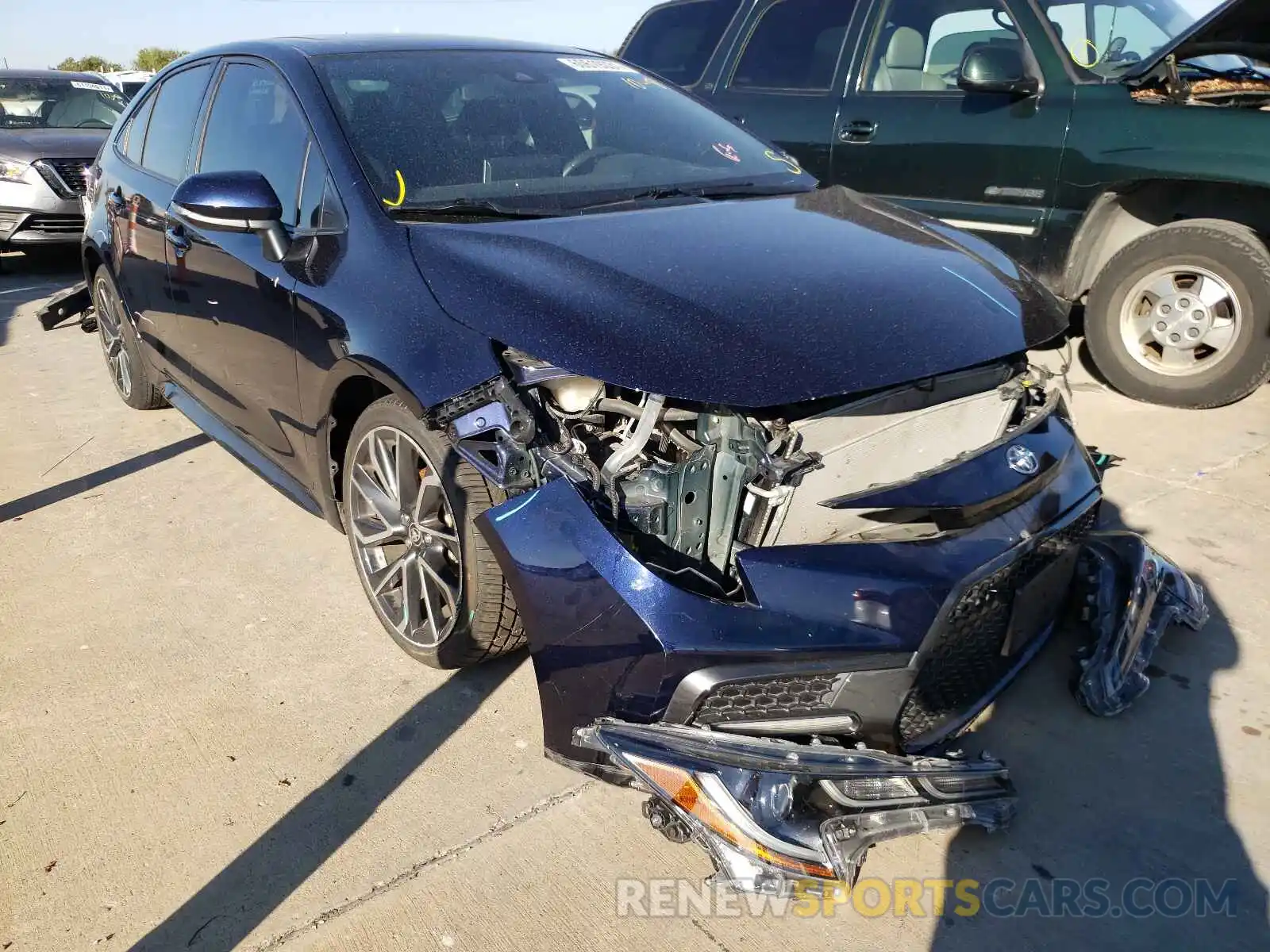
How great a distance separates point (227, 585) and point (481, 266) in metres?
1.74

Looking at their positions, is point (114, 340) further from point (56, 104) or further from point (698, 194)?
point (56, 104)

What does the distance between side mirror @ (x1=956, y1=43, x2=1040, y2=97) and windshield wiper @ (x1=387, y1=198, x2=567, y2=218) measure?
2.86m

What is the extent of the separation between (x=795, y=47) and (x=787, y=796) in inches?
188

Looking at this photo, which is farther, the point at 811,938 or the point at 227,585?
the point at 227,585

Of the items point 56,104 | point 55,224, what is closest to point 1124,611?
point 55,224

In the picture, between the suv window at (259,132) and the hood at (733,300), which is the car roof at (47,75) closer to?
the suv window at (259,132)

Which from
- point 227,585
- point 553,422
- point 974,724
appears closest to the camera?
point 553,422

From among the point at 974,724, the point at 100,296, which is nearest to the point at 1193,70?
the point at 974,724

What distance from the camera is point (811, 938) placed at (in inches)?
79.7

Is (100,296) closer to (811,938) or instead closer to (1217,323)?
(811,938)

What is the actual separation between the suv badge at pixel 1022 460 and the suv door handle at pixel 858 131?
332 centimetres

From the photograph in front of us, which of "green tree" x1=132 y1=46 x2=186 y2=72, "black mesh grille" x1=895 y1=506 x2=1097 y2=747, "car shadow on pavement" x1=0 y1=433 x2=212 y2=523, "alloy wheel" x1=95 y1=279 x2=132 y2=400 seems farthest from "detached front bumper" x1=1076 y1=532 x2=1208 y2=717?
"green tree" x1=132 y1=46 x2=186 y2=72

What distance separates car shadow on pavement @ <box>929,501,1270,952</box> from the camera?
203 centimetres

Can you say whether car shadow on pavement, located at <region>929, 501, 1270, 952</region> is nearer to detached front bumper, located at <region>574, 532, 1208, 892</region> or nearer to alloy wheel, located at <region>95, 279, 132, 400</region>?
detached front bumper, located at <region>574, 532, 1208, 892</region>
